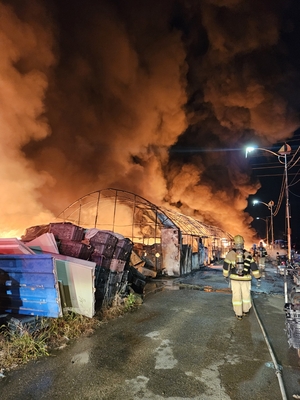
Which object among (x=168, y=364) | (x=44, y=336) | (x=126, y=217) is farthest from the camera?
Answer: (x=126, y=217)

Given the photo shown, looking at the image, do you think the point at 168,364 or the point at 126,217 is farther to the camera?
the point at 126,217

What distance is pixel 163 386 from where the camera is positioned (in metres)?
2.72

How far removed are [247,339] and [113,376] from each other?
89.7 inches

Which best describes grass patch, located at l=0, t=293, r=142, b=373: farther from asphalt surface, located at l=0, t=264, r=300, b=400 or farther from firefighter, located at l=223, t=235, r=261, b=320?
firefighter, located at l=223, t=235, r=261, b=320

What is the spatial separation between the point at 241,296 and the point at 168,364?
2568mm

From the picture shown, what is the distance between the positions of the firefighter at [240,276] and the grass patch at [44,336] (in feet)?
8.11

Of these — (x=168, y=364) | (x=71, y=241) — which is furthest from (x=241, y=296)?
(x=71, y=241)

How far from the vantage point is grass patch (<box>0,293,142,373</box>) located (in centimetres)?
324

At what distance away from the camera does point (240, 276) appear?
514 cm

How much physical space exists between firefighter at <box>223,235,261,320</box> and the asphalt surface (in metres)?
0.26

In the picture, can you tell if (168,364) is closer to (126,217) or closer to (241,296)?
(241,296)

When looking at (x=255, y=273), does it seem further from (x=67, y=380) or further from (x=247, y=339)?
(x=67, y=380)

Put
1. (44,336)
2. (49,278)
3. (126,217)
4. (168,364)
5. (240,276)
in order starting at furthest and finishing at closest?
(126,217), (240,276), (49,278), (44,336), (168,364)

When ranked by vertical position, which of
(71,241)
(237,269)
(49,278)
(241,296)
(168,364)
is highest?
(71,241)
